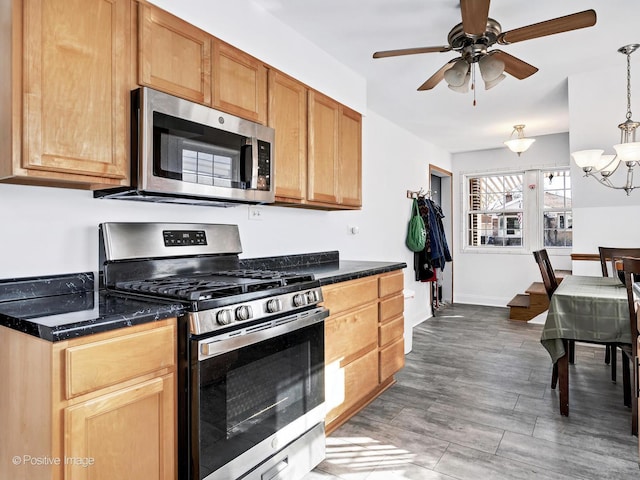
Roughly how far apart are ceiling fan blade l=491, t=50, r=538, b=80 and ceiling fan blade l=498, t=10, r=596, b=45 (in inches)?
6.4

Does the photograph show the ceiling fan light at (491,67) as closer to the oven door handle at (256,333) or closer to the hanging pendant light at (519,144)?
the oven door handle at (256,333)

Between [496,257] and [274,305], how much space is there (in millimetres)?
5362

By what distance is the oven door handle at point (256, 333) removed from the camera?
1.45m

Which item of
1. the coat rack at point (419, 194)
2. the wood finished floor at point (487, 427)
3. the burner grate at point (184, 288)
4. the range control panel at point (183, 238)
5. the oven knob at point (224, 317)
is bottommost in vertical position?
the wood finished floor at point (487, 427)

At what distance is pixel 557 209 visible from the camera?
5797mm

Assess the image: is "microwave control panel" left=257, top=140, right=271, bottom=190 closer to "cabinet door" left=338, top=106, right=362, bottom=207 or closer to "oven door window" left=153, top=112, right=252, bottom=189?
"oven door window" left=153, top=112, right=252, bottom=189

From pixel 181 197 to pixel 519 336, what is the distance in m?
4.03

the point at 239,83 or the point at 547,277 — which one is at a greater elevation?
the point at 239,83

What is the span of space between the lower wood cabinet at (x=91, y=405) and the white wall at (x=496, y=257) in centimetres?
579

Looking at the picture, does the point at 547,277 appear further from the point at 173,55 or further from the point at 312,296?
the point at 173,55

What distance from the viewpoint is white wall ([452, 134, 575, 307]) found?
18.8 ft

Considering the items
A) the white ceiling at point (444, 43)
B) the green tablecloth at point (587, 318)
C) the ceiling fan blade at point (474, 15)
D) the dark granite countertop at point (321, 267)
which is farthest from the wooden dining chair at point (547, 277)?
the ceiling fan blade at point (474, 15)

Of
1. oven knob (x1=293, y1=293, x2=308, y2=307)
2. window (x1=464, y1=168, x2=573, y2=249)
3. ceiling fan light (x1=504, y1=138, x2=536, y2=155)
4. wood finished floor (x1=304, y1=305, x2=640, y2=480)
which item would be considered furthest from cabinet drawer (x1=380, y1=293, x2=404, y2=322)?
window (x1=464, y1=168, x2=573, y2=249)

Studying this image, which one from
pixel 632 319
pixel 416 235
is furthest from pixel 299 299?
pixel 416 235
